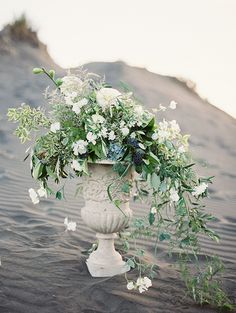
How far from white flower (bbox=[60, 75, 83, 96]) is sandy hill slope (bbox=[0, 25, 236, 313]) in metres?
0.95

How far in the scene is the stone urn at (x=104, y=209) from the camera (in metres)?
3.83

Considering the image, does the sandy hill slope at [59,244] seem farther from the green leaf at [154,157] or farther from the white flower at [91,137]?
the white flower at [91,137]

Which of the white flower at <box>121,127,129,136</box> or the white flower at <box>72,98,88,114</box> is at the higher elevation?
the white flower at <box>72,98,88,114</box>

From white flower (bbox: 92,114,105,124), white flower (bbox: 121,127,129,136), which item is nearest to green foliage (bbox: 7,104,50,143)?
white flower (bbox: 92,114,105,124)

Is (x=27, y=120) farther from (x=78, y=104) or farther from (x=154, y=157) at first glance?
(x=154, y=157)

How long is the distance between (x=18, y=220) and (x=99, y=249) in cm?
197

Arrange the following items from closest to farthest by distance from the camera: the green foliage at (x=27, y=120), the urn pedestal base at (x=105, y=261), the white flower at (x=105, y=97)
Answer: the white flower at (x=105, y=97), the green foliage at (x=27, y=120), the urn pedestal base at (x=105, y=261)

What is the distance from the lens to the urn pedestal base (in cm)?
397

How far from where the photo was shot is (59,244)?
4895 mm

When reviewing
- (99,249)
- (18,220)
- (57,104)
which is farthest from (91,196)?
(18,220)

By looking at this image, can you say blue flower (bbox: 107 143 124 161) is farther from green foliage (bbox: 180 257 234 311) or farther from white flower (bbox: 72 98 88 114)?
green foliage (bbox: 180 257 234 311)

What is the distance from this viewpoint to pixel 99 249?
13.5 feet

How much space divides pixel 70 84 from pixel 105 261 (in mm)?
1334

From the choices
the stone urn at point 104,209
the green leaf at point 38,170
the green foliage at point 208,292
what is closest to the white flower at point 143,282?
the green foliage at point 208,292
